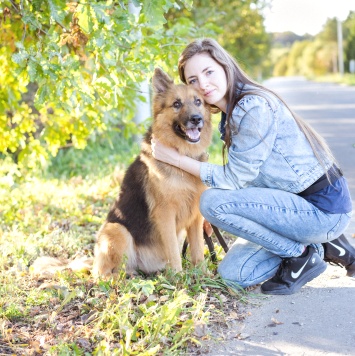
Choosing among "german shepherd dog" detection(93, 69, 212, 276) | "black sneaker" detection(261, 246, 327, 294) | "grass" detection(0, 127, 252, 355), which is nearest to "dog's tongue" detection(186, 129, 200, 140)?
"german shepherd dog" detection(93, 69, 212, 276)

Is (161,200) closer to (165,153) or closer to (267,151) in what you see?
(165,153)

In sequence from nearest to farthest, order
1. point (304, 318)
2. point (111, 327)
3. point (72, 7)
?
1. point (111, 327)
2. point (304, 318)
3. point (72, 7)

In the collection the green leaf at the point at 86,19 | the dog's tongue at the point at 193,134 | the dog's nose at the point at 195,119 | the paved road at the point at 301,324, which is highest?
the green leaf at the point at 86,19

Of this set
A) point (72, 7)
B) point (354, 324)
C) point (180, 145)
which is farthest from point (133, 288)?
point (72, 7)

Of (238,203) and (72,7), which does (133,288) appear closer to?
(238,203)

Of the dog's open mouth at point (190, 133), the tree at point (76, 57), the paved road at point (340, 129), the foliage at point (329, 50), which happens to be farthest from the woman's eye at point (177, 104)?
the foliage at point (329, 50)

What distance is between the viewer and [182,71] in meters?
4.29

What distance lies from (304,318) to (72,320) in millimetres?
1462

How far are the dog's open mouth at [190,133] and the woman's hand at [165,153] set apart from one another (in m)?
0.15

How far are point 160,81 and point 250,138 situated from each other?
3.09ft

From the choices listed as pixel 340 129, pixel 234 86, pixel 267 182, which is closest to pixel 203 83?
pixel 234 86

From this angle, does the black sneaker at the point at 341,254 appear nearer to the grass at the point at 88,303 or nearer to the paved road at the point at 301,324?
the paved road at the point at 301,324

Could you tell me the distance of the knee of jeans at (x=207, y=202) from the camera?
3.89 metres

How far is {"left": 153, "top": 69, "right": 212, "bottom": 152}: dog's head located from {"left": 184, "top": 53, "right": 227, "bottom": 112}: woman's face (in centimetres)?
11
